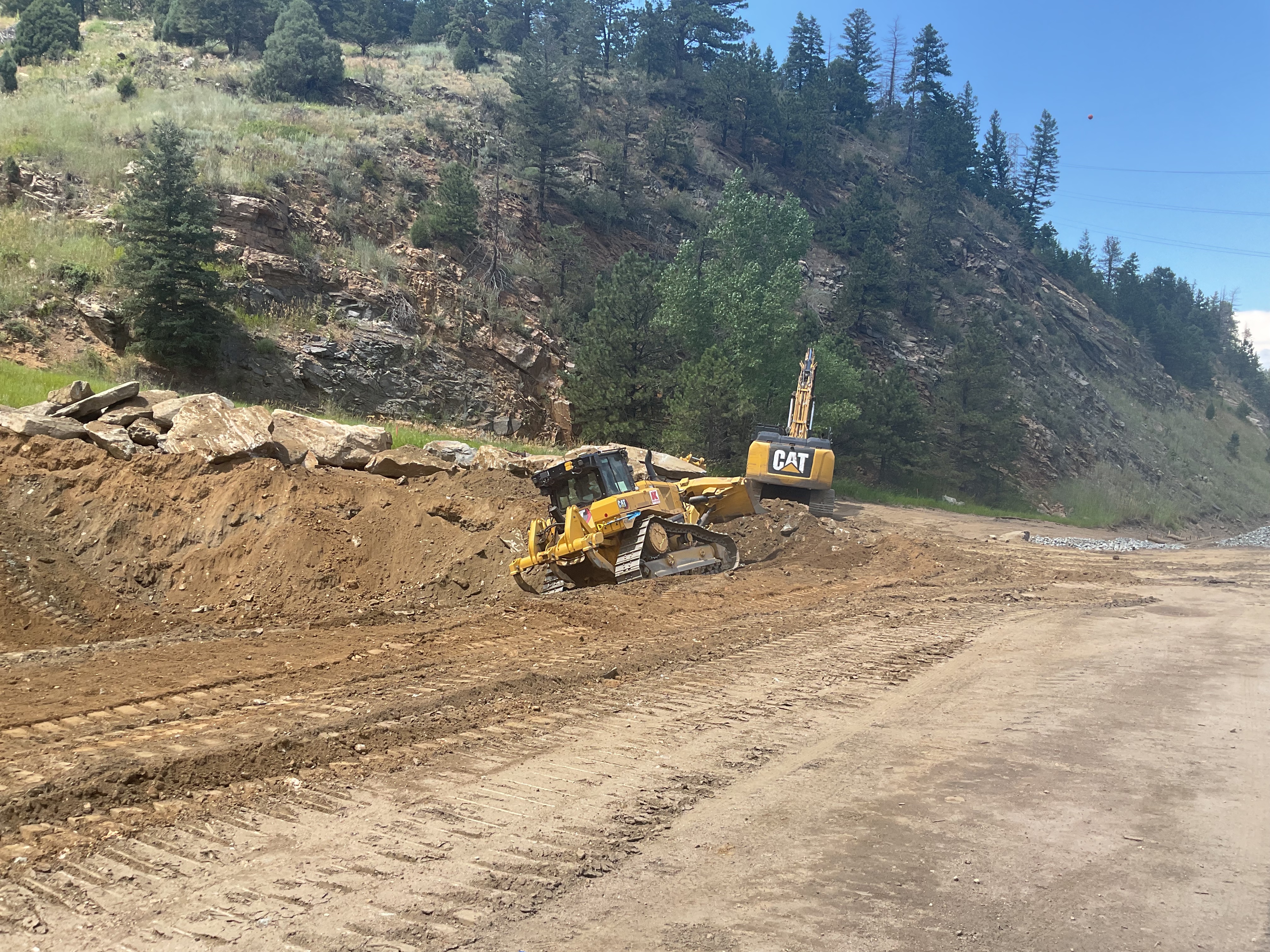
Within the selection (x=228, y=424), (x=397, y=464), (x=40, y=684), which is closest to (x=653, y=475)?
(x=397, y=464)

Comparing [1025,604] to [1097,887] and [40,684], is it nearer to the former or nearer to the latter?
[1097,887]

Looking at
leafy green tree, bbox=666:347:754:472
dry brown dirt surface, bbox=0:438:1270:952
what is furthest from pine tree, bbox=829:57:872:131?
dry brown dirt surface, bbox=0:438:1270:952

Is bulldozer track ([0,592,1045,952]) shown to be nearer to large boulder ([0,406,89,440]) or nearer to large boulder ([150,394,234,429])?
large boulder ([0,406,89,440])

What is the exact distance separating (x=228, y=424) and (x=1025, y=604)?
12114 mm

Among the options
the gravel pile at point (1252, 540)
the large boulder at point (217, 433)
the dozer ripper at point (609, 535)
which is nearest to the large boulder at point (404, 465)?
the large boulder at point (217, 433)

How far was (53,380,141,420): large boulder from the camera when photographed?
13.0 metres

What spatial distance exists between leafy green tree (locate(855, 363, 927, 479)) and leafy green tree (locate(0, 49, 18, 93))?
120 ft

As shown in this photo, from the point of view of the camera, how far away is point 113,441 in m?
12.5

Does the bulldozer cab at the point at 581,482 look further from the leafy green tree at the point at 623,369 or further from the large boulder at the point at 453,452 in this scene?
the leafy green tree at the point at 623,369

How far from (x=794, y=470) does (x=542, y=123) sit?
27.4m

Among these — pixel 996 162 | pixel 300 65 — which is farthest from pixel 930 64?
pixel 300 65

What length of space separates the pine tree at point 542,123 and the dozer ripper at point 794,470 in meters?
23.3

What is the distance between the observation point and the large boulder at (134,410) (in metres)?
13.4

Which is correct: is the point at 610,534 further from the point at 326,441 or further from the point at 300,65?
the point at 300,65
